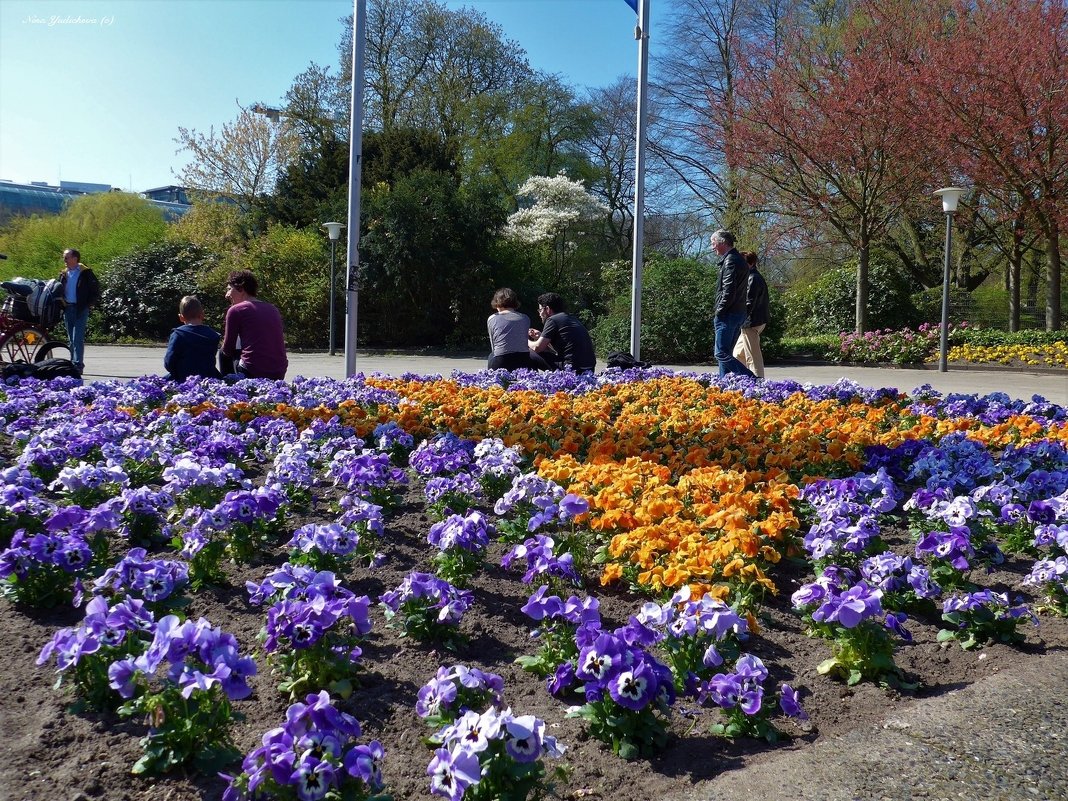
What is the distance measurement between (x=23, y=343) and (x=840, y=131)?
16461 mm

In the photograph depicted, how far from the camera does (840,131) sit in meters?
19.3

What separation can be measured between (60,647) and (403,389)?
5.74 m

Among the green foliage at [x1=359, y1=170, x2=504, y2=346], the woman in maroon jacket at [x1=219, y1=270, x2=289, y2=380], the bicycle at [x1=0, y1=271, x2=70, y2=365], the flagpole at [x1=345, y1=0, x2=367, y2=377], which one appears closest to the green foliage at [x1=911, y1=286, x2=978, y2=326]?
the green foliage at [x1=359, y1=170, x2=504, y2=346]

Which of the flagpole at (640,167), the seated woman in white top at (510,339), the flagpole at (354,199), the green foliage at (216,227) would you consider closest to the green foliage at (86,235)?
the green foliage at (216,227)

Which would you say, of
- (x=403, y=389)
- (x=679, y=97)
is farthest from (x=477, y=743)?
(x=679, y=97)

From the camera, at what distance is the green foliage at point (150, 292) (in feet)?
87.2

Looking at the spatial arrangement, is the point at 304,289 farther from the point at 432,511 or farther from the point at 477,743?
the point at 477,743

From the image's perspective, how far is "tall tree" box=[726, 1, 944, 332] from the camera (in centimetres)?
1933

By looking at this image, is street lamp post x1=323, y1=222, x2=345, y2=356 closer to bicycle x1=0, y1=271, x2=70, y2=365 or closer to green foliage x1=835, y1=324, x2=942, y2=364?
bicycle x1=0, y1=271, x2=70, y2=365

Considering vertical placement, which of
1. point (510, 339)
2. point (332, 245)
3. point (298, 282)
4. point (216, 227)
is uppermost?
point (216, 227)

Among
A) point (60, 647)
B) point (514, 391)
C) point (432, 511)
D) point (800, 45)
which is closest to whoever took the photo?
point (60, 647)

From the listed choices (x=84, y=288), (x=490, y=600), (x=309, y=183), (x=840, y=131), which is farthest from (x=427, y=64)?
(x=490, y=600)

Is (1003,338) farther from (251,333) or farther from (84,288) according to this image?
(84,288)

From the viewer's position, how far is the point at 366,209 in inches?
945
